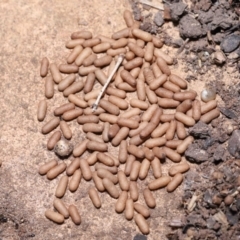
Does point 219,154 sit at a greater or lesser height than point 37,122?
lesser

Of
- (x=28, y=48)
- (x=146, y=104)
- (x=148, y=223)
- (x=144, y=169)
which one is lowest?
(x=148, y=223)

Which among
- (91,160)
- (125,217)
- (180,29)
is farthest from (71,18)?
(125,217)

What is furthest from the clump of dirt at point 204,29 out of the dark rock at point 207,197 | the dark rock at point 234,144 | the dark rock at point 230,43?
the dark rock at point 207,197

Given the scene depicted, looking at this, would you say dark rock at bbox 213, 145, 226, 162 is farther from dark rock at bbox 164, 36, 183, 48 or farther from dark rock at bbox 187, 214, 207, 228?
dark rock at bbox 164, 36, 183, 48

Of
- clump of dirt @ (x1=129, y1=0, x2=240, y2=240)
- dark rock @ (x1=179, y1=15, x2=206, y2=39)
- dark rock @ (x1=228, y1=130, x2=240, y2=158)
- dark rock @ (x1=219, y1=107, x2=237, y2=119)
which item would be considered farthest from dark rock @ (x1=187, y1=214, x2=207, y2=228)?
dark rock @ (x1=179, y1=15, x2=206, y2=39)

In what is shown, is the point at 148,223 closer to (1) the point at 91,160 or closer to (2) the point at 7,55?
(1) the point at 91,160

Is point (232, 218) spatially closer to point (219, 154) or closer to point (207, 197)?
point (207, 197)

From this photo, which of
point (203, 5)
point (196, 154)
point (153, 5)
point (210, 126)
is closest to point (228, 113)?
point (210, 126)
